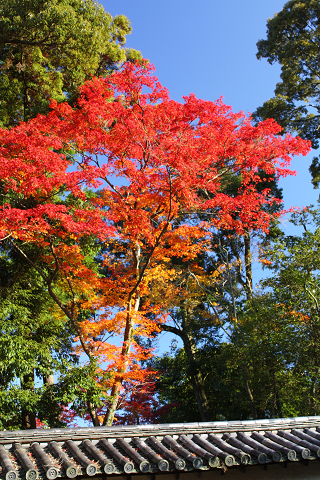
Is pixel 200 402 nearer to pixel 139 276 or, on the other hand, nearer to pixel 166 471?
pixel 139 276

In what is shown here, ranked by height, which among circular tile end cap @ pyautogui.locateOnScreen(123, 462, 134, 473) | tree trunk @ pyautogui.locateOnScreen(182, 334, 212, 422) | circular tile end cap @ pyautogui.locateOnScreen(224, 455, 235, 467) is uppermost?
tree trunk @ pyautogui.locateOnScreen(182, 334, 212, 422)

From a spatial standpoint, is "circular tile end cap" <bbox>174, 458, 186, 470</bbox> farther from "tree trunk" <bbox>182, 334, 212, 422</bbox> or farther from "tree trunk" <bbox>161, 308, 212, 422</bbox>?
"tree trunk" <bbox>182, 334, 212, 422</bbox>

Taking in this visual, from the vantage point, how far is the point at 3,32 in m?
12.7

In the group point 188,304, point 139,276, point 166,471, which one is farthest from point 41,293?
point 166,471

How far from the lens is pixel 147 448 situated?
4.44 meters

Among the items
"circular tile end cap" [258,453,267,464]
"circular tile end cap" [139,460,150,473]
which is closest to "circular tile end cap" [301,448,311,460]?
"circular tile end cap" [258,453,267,464]

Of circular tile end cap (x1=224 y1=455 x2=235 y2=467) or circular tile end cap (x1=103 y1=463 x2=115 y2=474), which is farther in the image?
circular tile end cap (x1=224 y1=455 x2=235 y2=467)

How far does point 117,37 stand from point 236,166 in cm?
946

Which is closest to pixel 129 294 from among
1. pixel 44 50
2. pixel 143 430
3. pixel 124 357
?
pixel 124 357

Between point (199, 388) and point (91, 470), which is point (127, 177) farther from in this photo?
point (199, 388)

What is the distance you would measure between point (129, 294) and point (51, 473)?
576cm

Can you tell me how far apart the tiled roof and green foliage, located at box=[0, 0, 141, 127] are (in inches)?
424

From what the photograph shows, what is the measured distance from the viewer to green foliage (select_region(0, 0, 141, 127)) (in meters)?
12.4

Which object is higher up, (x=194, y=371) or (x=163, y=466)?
(x=194, y=371)
